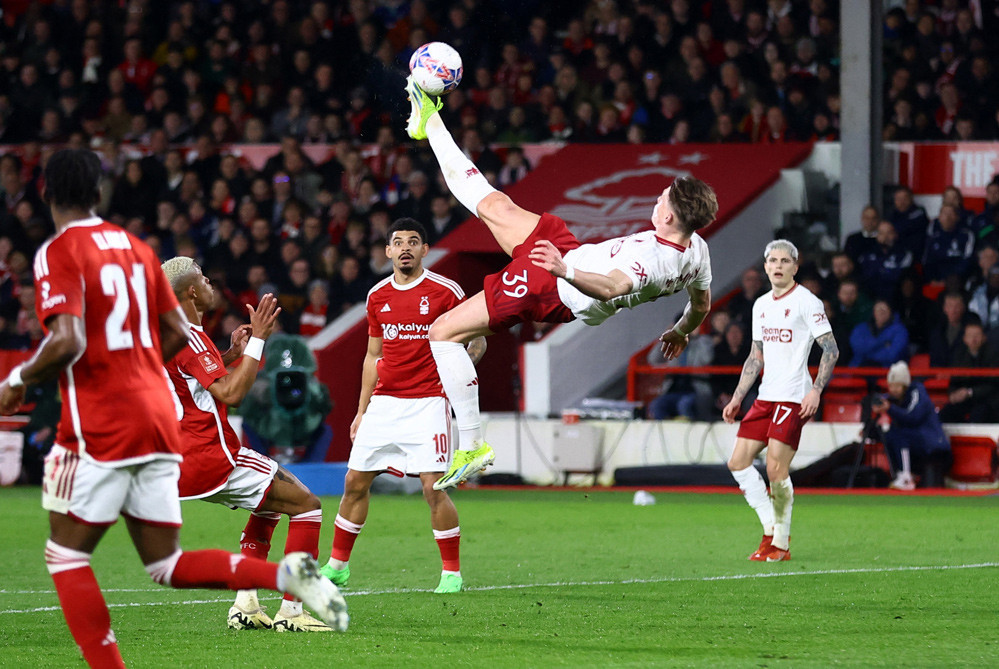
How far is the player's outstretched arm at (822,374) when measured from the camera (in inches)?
414

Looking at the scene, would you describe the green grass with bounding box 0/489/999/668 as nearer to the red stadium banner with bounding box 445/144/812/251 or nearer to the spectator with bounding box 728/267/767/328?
the spectator with bounding box 728/267/767/328

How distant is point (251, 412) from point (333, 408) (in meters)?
1.50

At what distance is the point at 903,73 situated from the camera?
65.2 ft

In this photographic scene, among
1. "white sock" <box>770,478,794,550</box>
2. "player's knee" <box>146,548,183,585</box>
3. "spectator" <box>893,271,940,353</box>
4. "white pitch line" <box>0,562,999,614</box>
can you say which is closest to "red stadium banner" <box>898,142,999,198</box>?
"spectator" <box>893,271,940,353</box>

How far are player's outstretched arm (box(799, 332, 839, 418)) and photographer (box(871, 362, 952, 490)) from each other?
5.57 meters

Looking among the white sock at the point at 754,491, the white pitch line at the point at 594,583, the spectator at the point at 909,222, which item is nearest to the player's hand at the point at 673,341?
the white pitch line at the point at 594,583

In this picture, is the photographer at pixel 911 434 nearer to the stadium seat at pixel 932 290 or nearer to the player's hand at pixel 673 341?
the stadium seat at pixel 932 290

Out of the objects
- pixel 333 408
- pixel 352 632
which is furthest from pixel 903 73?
pixel 352 632

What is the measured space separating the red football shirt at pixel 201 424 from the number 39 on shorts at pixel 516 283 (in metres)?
1.44

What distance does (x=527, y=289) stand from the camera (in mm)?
→ 7422

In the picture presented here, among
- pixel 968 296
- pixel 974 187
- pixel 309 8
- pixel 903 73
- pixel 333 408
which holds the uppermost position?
pixel 309 8

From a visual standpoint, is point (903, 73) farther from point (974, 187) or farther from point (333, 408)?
point (333, 408)

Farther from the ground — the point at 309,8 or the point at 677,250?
the point at 309,8

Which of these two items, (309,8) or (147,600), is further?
(309,8)
